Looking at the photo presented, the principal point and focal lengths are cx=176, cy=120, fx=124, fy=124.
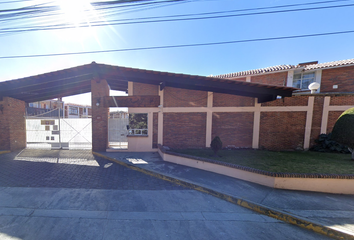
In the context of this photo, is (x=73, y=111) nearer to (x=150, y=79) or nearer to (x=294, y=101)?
(x=150, y=79)

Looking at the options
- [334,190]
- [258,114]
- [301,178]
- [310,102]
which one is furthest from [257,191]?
[310,102]

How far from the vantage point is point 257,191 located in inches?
138

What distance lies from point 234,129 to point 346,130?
3.92 m

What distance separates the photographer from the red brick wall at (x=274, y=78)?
10688 millimetres

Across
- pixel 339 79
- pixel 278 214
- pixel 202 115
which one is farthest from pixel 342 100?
pixel 278 214

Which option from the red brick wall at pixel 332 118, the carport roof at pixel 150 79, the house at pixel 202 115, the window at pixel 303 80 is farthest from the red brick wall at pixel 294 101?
the window at pixel 303 80

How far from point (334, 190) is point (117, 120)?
958 cm

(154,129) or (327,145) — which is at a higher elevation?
(154,129)

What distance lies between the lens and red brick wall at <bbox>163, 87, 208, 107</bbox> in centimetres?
728

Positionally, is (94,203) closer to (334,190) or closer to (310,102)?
(334,190)

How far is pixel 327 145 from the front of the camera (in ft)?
21.6

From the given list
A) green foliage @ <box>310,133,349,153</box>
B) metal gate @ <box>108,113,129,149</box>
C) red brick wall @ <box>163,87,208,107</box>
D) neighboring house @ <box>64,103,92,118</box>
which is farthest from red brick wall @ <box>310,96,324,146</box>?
neighboring house @ <box>64,103,92,118</box>

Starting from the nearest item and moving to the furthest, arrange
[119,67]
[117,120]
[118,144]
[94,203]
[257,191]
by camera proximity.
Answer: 1. [94,203]
2. [257,191]
3. [119,67]
4. [117,120]
5. [118,144]

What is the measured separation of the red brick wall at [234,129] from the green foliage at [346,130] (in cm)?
320
